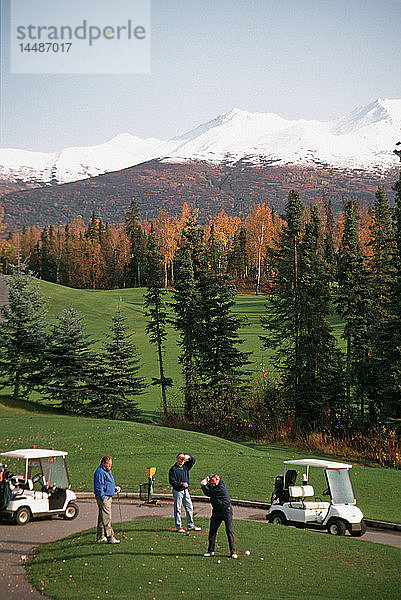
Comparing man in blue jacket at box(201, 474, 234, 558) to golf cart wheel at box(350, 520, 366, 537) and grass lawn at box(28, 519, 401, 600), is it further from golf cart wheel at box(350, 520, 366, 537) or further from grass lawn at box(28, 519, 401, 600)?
golf cart wheel at box(350, 520, 366, 537)

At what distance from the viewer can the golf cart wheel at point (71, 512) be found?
64.4ft

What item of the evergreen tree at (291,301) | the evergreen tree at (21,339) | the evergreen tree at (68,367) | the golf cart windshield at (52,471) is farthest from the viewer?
the evergreen tree at (21,339)

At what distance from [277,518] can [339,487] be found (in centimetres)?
208

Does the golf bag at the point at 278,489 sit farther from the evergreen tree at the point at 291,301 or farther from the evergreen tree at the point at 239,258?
the evergreen tree at the point at 239,258

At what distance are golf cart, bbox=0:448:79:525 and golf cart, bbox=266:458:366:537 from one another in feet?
20.6

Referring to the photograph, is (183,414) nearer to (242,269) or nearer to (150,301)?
(150,301)

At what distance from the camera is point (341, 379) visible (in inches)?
1736

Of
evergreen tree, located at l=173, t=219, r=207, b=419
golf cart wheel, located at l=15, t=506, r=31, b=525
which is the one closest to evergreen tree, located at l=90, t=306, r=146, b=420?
evergreen tree, located at l=173, t=219, r=207, b=419

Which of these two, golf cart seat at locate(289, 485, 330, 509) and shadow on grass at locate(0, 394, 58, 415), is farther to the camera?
shadow on grass at locate(0, 394, 58, 415)

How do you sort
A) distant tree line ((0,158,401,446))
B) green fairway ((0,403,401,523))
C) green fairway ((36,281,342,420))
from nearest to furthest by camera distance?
1. green fairway ((0,403,401,523))
2. distant tree line ((0,158,401,446))
3. green fairway ((36,281,342,420))

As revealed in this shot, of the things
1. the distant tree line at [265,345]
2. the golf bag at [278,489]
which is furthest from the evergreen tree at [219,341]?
the golf bag at [278,489]

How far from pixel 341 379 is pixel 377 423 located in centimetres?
455

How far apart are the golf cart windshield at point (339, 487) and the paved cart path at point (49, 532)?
3.66ft

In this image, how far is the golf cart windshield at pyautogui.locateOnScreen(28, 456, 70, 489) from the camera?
19797 millimetres
